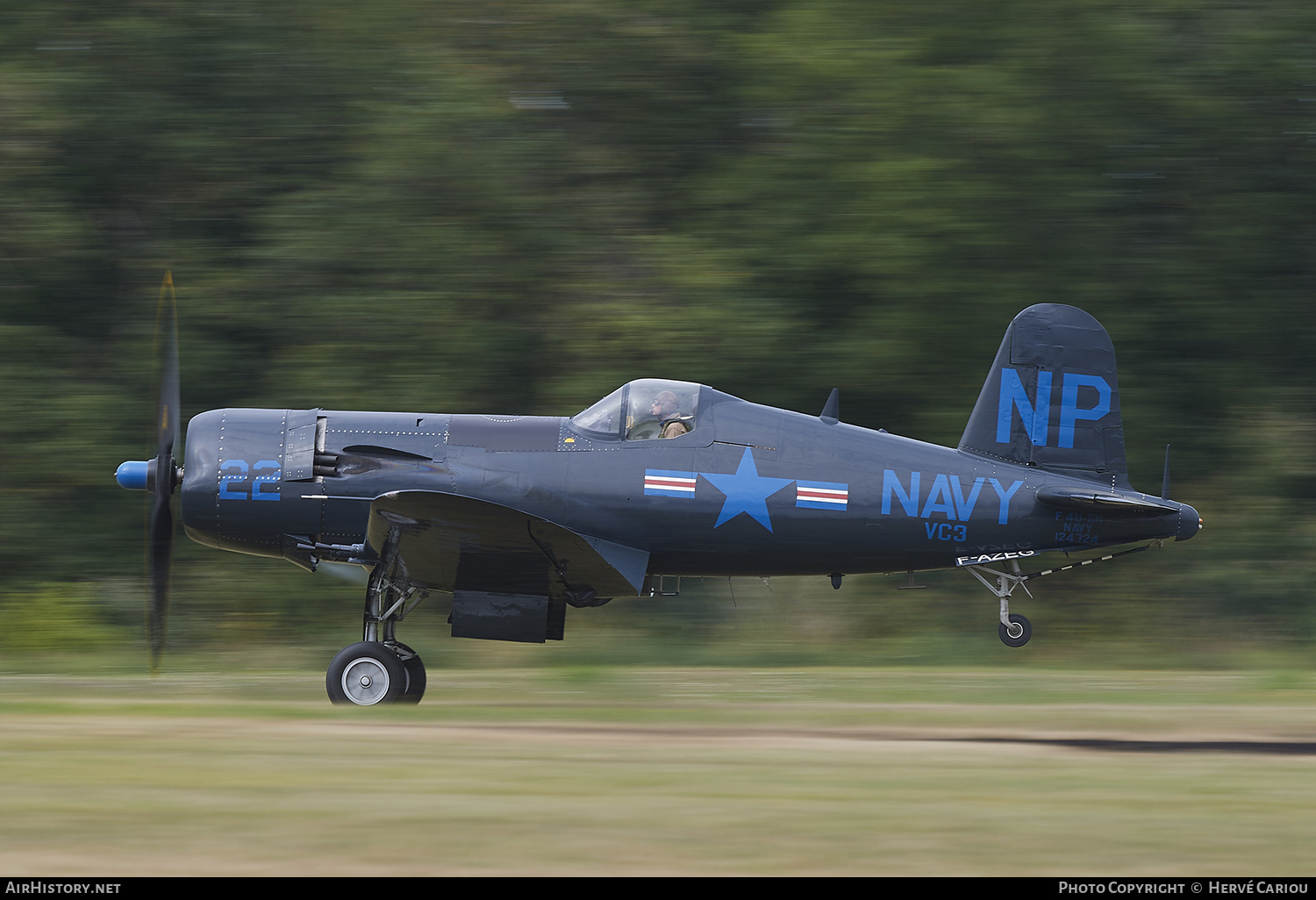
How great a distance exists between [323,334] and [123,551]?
9.38 ft

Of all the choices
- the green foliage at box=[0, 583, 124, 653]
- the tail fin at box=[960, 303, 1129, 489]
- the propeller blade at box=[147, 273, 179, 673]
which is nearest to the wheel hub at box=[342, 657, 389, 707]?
the propeller blade at box=[147, 273, 179, 673]

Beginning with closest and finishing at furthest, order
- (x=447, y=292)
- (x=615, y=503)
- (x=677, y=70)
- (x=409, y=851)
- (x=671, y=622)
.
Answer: (x=409, y=851) < (x=615, y=503) < (x=671, y=622) < (x=447, y=292) < (x=677, y=70)

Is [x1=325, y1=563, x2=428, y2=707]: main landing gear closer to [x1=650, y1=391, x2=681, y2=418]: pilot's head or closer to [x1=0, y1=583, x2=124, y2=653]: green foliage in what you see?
[x1=650, y1=391, x2=681, y2=418]: pilot's head

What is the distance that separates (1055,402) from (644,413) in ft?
9.05

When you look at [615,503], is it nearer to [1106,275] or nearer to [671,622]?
[671,622]

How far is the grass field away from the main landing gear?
0.77ft

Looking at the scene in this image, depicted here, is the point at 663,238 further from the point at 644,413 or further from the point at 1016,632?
the point at 1016,632

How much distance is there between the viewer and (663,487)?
7996 millimetres

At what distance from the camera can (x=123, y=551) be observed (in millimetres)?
12633

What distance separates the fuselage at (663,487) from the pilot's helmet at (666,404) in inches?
5.5

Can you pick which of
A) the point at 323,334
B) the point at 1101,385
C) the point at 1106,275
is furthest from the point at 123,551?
the point at 1106,275

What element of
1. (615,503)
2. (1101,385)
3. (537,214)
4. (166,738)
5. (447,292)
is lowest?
(166,738)

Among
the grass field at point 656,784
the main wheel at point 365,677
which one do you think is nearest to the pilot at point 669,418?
the grass field at point 656,784

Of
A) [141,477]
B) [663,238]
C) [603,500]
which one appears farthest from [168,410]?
[663,238]
